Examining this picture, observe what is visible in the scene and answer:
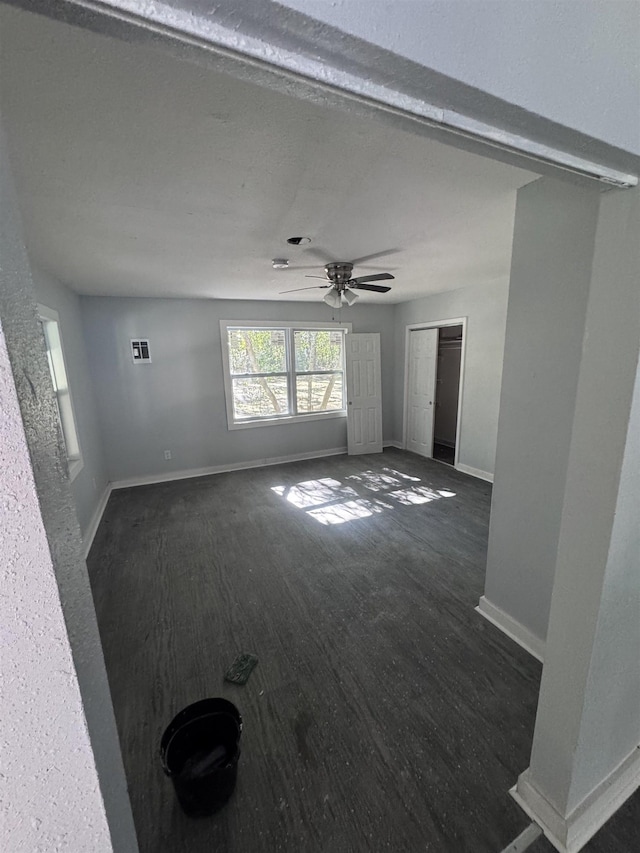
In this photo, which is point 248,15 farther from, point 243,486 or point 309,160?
point 243,486

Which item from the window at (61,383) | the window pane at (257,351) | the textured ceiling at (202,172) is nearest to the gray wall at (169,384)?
the window pane at (257,351)

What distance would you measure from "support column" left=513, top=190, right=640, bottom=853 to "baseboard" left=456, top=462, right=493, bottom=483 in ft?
10.1

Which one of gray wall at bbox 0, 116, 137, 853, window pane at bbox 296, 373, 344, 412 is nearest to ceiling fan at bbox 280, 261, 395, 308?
window pane at bbox 296, 373, 344, 412

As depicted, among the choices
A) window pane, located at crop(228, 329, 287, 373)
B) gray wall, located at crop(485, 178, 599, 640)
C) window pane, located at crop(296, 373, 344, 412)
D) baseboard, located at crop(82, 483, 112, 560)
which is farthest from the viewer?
window pane, located at crop(296, 373, 344, 412)

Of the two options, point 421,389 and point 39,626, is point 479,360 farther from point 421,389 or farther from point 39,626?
point 39,626

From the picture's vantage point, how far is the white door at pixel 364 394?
5.31 m

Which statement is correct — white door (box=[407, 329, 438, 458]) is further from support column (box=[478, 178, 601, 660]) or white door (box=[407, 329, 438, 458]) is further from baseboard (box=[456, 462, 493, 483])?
support column (box=[478, 178, 601, 660])

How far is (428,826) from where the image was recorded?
121cm

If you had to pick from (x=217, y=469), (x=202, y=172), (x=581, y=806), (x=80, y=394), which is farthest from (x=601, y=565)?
(x=217, y=469)

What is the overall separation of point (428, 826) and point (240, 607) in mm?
1422

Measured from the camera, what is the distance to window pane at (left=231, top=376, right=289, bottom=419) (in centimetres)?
490

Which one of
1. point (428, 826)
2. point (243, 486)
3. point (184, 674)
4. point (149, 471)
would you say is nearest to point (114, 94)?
point (184, 674)

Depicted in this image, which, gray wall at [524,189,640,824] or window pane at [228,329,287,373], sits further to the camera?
window pane at [228,329,287,373]

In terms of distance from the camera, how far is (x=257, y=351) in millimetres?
4879
